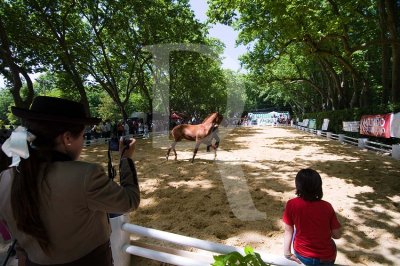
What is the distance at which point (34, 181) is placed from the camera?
1790mm

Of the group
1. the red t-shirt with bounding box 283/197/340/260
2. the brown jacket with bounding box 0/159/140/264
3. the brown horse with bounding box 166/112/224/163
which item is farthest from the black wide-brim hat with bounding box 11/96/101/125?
the brown horse with bounding box 166/112/224/163

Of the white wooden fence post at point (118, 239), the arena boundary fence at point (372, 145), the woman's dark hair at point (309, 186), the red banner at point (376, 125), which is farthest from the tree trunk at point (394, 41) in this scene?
the white wooden fence post at point (118, 239)

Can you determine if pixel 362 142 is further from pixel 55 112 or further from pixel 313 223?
pixel 55 112

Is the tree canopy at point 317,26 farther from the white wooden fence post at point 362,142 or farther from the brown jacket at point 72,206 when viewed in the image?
the brown jacket at point 72,206

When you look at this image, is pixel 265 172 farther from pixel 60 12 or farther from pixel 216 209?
pixel 60 12

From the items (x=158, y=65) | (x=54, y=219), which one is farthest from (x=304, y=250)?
(x=158, y=65)

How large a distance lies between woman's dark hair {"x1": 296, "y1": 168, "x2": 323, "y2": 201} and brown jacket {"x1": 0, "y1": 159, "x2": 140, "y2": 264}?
1630 mm

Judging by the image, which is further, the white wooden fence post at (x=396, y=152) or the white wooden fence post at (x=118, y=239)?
the white wooden fence post at (x=396, y=152)

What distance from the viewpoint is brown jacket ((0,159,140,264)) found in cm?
181

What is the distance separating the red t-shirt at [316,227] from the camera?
113 inches

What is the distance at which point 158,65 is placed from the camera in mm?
28953

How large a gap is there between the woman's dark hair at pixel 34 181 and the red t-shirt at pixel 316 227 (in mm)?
2161

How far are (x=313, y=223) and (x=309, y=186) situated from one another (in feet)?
1.14

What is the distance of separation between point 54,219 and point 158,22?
20.4 m
